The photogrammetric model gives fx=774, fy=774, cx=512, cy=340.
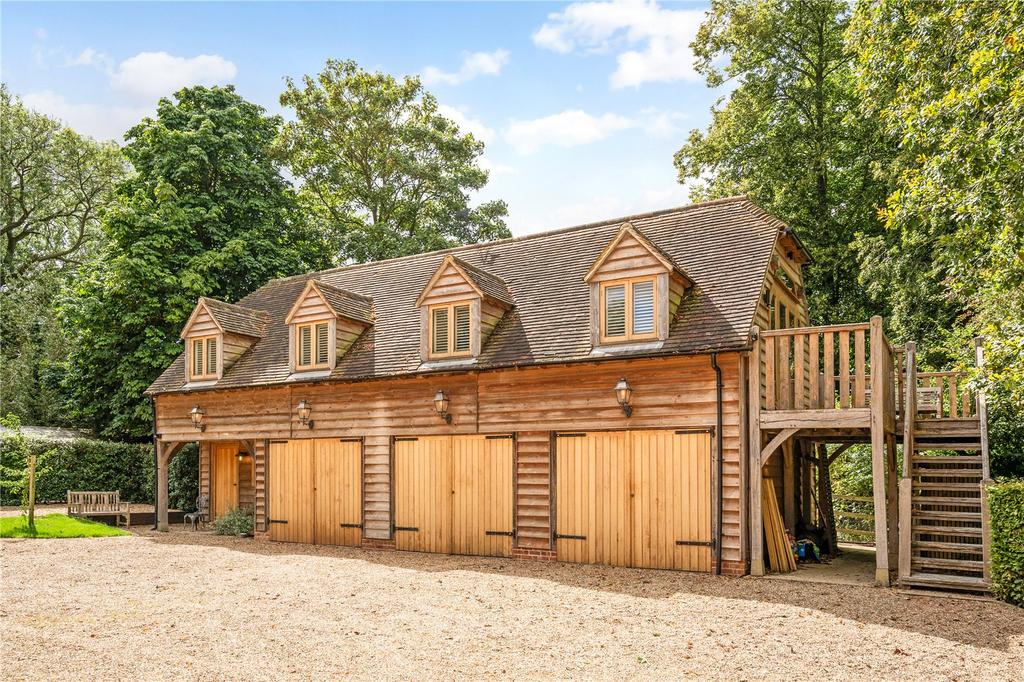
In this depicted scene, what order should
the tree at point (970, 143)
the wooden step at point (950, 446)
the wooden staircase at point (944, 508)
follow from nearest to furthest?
the wooden staircase at point (944, 508)
the tree at point (970, 143)
the wooden step at point (950, 446)

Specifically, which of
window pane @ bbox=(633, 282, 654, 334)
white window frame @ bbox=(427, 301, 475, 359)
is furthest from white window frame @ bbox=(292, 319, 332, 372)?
window pane @ bbox=(633, 282, 654, 334)

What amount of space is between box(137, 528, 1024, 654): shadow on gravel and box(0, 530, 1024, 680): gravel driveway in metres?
0.05

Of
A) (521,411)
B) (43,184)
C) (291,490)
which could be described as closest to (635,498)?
(521,411)

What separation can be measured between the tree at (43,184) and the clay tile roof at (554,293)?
20.4m

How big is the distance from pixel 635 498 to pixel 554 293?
4.96 m

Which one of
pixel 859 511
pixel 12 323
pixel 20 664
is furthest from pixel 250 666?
pixel 12 323

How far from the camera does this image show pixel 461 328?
54.1 feet

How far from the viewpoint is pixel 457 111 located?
38281mm

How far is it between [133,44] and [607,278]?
9.62 metres

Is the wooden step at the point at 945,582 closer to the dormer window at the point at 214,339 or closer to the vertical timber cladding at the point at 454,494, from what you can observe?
the vertical timber cladding at the point at 454,494

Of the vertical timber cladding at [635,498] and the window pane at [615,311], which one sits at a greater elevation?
the window pane at [615,311]

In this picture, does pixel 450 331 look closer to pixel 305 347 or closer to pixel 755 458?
pixel 305 347

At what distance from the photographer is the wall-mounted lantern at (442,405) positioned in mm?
15875

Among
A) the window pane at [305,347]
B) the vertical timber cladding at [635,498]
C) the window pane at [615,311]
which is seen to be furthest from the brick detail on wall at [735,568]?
the window pane at [305,347]
